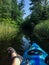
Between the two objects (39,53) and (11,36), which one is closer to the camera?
(39,53)

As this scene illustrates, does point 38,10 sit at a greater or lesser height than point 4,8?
greater

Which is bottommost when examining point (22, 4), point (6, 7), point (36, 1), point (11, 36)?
point (11, 36)

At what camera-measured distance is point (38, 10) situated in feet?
117

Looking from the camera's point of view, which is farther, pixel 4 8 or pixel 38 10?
pixel 38 10

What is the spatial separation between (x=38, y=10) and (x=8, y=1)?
4.53 m

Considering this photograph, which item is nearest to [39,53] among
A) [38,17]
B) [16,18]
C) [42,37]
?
[42,37]

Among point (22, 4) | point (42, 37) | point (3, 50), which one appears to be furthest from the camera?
point (22, 4)

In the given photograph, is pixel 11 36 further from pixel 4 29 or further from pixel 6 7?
pixel 6 7

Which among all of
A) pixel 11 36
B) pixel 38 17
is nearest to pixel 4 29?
pixel 11 36

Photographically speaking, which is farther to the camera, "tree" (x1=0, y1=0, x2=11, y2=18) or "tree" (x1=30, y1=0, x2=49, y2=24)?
"tree" (x1=30, y1=0, x2=49, y2=24)

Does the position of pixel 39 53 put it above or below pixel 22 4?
below

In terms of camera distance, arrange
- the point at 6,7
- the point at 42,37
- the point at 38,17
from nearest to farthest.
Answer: the point at 42,37 → the point at 6,7 → the point at 38,17

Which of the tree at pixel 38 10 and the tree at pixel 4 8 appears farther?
the tree at pixel 38 10

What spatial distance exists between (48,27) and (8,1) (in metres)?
13.6
